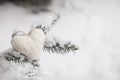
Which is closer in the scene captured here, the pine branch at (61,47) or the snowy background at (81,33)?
the pine branch at (61,47)

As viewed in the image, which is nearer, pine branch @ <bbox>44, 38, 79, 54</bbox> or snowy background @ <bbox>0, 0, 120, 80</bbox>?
pine branch @ <bbox>44, 38, 79, 54</bbox>

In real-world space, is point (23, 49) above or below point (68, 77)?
below

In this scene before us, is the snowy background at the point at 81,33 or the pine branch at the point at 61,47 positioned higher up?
the snowy background at the point at 81,33

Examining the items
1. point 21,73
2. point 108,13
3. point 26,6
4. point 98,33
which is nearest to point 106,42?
point 98,33

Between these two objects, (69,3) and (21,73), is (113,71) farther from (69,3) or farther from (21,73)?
(21,73)

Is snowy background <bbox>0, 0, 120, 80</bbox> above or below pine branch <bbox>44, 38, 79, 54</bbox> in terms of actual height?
above

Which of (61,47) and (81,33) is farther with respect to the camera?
(81,33)

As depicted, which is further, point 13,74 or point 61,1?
point 61,1

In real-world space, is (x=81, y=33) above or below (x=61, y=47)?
above
